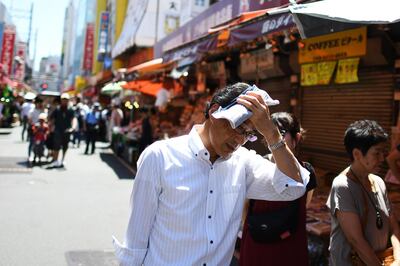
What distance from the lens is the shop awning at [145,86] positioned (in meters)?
15.2

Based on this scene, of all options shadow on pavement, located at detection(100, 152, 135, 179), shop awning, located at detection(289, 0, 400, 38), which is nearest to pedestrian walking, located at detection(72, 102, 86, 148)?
shadow on pavement, located at detection(100, 152, 135, 179)

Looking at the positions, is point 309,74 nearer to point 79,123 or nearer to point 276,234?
point 276,234

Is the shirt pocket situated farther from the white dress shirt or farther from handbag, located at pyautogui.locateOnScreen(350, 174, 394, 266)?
handbag, located at pyautogui.locateOnScreen(350, 174, 394, 266)

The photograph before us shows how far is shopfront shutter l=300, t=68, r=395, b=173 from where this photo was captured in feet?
20.8

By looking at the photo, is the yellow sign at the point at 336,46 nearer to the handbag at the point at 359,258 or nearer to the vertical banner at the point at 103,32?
the handbag at the point at 359,258

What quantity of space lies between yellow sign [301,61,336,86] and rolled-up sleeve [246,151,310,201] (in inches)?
194

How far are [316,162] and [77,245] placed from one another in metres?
4.47

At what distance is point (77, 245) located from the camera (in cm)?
581

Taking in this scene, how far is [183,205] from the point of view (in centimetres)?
201

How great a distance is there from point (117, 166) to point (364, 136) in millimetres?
11585

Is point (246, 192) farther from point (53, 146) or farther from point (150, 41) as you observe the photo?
point (150, 41)

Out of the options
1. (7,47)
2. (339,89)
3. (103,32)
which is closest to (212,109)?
(339,89)

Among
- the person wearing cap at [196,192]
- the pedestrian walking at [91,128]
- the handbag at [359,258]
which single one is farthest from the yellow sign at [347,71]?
the pedestrian walking at [91,128]

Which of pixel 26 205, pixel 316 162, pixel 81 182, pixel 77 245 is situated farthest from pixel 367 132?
pixel 81 182
